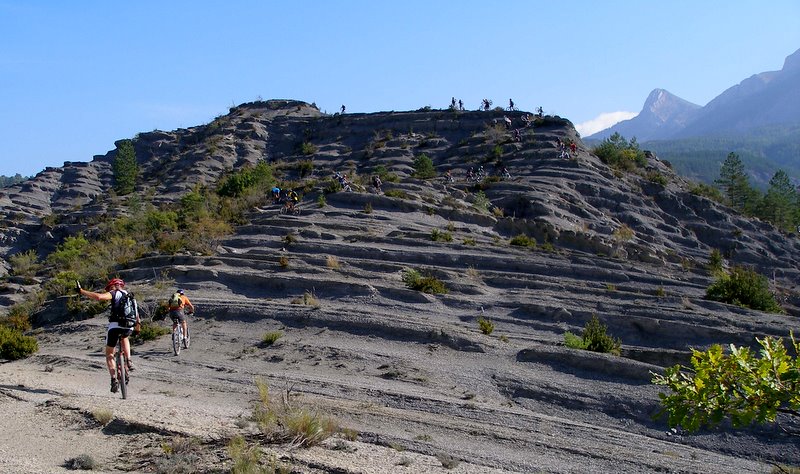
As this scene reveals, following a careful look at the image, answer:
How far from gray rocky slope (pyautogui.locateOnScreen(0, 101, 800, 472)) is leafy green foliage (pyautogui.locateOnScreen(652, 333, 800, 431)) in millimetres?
3558

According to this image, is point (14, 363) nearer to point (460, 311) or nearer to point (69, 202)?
point (460, 311)

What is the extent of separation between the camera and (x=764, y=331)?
678 inches

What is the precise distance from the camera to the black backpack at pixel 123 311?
1062cm

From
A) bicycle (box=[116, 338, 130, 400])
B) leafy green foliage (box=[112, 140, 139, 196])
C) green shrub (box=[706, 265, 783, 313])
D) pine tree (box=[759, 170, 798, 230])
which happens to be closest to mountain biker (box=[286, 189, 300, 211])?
green shrub (box=[706, 265, 783, 313])

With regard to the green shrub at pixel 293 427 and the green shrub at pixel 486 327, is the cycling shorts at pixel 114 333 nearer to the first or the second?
the green shrub at pixel 293 427

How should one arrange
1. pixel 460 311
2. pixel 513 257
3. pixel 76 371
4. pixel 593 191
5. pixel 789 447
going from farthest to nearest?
1. pixel 593 191
2. pixel 513 257
3. pixel 460 311
4. pixel 76 371
5. pixel 789 447

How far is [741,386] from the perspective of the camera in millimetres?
4965

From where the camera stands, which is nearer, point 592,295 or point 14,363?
point 14,363

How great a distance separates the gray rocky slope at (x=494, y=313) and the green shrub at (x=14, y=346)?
0.39 meters

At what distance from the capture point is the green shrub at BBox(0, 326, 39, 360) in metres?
14.6

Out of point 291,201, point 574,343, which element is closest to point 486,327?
point 574,343

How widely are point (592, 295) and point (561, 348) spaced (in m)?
6.06

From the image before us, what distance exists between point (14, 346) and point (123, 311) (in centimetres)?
597

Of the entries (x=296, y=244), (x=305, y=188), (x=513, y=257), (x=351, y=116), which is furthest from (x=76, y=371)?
(x=351, y=116)
